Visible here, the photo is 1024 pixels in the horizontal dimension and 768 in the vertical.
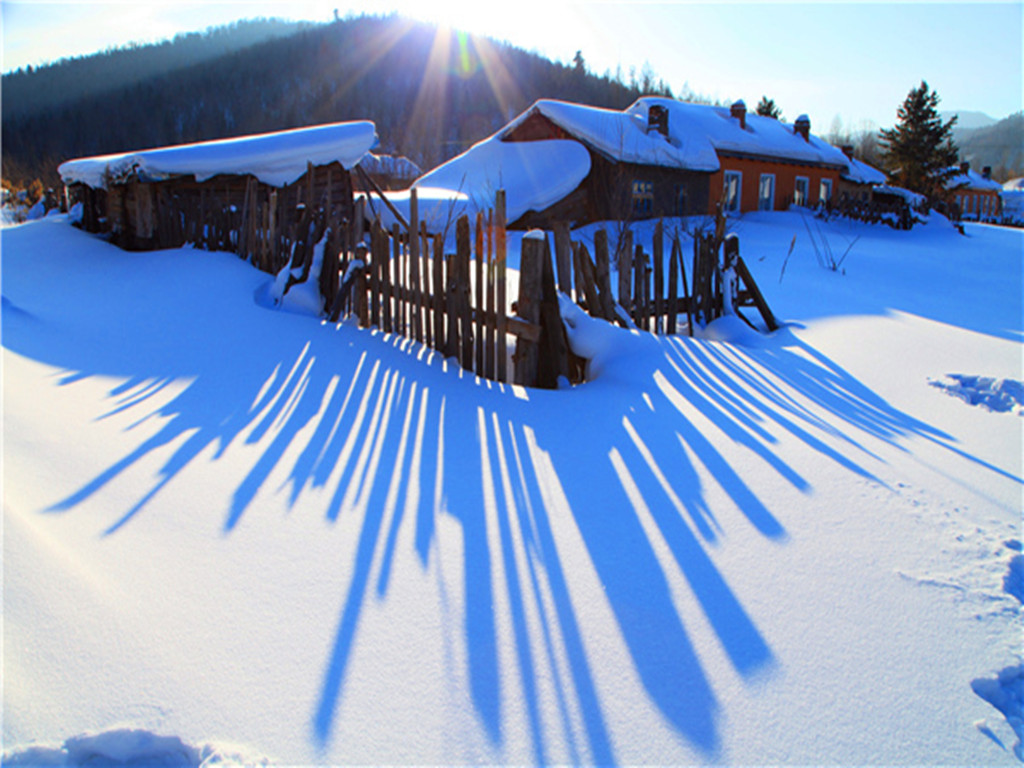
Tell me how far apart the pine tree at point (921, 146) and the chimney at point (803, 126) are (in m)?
19.6

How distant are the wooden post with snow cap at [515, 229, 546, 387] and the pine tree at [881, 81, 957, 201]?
156 ft

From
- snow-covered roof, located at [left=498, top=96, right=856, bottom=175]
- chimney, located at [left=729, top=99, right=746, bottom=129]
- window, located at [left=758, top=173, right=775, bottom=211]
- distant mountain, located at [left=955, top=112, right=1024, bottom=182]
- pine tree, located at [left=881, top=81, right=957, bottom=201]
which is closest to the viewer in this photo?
snow-covered roof, located at [left=498, top=96, right=856, bottom=175]

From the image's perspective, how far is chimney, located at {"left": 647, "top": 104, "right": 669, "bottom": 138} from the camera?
870 inches

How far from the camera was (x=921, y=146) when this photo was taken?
4228cm

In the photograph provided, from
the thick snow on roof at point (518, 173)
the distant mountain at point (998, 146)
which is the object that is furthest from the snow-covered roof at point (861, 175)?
the distant mountain at point (998, 146)

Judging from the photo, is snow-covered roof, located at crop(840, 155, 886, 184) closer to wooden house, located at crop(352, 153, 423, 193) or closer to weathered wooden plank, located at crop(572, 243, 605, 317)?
wooden house, located at crop(352, 153, 423, 193)

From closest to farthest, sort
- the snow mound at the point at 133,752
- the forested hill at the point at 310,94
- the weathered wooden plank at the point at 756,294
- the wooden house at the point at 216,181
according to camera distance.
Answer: the snow mound at the point at 133,752 < the weathered wooden plank at the point at 756,294 < the wooden house at the point at 216,181 < the forested hill at the point at 310,94

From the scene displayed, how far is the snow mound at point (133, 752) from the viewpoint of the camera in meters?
1.54

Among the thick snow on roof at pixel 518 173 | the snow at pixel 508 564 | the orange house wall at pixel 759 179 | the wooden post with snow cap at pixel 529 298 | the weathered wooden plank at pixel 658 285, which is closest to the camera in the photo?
the snow at pixel 508 564

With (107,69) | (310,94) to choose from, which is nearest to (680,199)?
(310,94)

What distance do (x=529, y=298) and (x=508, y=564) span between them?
2811mm

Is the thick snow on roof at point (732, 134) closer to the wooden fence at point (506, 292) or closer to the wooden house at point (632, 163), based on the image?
the wooden house at point (632, 163)

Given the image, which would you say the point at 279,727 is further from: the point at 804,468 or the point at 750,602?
the point at 804,468

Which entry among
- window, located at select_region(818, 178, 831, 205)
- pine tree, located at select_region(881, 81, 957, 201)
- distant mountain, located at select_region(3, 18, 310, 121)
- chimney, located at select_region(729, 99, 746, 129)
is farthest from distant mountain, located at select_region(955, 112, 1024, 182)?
distant mountain, located at select_region(3, 18, 310, 121)
